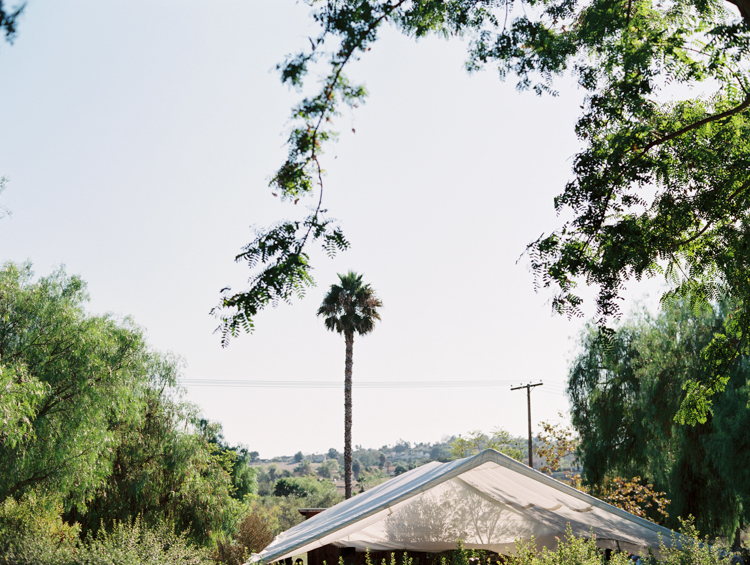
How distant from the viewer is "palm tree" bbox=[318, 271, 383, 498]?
29.5 metres

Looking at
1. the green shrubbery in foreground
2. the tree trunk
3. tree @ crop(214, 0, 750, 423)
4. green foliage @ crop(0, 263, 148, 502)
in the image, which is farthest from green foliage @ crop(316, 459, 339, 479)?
tree @ crop(214, 0, 750, 423)

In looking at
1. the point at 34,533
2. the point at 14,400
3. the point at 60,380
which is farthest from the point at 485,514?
the point at 60,380

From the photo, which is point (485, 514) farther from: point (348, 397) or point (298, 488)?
point (298, 488)

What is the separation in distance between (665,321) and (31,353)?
18.0 m

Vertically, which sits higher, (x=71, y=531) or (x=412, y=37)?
(x=412, y=37)

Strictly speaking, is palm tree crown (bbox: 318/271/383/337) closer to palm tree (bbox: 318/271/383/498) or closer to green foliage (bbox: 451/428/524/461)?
palm tree (bbox: 318/271/383/498)

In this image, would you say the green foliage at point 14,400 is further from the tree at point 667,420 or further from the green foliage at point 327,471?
the green foliage at point 327,471

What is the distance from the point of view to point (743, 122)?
20.9ft

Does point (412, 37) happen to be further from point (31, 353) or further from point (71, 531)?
point (71, 531)

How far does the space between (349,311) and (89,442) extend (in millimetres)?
16163

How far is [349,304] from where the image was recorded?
30.0 m

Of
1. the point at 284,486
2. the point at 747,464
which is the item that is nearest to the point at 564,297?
the point at 747,464

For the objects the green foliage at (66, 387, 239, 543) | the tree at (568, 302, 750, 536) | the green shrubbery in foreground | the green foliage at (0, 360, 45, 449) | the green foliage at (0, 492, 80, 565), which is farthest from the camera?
the green foliage at (66, 387, 239, 543)

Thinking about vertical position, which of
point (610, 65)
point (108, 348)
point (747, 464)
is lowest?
point (747, 464)
